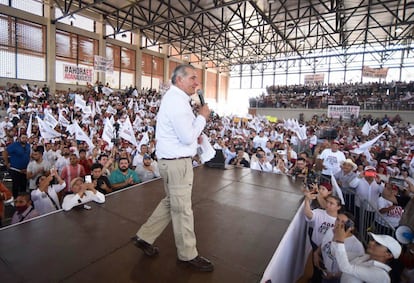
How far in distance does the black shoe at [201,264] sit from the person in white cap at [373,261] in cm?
102

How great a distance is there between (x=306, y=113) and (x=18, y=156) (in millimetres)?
18771

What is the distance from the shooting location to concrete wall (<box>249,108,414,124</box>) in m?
15.8

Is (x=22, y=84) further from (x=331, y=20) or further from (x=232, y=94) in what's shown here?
(x=232, y=94)

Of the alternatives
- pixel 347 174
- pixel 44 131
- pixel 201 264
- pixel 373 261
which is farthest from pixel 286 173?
pixel 44 131

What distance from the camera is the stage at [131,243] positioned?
1.90 m

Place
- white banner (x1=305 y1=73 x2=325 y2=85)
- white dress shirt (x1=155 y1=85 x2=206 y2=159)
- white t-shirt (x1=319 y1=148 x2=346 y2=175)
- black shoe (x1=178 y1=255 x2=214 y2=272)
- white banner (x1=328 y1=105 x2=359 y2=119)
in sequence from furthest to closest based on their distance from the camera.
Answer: white banner (x1=305 y1=73 x2=325 y2=85) < white banner (x1=328 y1=105 x2=359 y2=119) < white t-shirt (x1=319 y1=148 x2=346 y2=175) < black shoe (x1=178 y1=255 x2=214 y2=272) < white dress shirt (x1=155 y1=85 x2=206 y2=159)

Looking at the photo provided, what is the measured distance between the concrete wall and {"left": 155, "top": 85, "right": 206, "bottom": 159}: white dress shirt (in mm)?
18880

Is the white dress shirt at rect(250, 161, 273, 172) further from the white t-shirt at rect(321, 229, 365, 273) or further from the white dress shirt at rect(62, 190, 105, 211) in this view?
the white dress shirt at rect(62, 190, 105, 211)

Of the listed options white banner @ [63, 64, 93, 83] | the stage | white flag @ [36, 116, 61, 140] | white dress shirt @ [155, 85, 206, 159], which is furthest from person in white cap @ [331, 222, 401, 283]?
white banner @ [63, 64, 93, 83]

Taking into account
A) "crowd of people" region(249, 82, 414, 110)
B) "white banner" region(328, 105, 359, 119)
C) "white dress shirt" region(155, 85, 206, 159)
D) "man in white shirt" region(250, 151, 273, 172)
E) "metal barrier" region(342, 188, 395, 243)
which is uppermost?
"crowd of people" region(249, 82, 414, 110)

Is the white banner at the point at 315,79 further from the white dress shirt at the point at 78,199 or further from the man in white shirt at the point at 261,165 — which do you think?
the white dress shirt at the point at 78,199

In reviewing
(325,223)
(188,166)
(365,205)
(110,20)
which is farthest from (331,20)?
(188,166)

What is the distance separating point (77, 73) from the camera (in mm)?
15094

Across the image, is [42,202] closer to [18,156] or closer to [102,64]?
[18,156]
